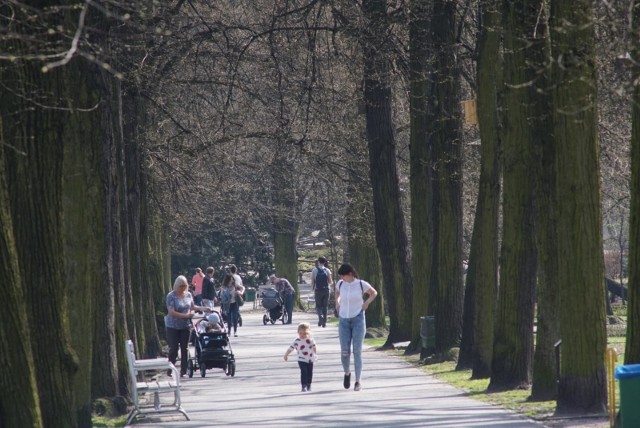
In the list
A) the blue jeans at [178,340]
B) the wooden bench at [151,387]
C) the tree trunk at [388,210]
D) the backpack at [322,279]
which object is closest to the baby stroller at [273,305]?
the backpack at [322,279]

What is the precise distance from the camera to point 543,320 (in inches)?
650

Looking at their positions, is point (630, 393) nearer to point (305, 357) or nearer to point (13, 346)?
point (13, 346)

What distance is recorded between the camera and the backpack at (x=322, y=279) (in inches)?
1531

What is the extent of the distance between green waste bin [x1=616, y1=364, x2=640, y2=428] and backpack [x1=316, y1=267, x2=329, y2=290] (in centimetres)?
2761

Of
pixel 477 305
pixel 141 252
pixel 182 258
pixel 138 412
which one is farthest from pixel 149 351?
pixel 182 258

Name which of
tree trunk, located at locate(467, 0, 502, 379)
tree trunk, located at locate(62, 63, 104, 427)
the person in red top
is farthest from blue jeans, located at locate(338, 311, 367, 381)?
the person in red top

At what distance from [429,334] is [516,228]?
746 cm

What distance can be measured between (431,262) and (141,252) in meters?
5.98

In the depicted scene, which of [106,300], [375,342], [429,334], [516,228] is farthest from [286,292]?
[106,300]

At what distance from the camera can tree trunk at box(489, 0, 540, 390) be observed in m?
16.9

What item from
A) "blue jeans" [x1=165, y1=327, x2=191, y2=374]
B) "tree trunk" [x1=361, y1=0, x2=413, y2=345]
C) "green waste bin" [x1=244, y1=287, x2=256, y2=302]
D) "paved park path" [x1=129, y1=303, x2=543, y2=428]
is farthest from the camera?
"green waste bin" [x1=244, y1=287, x2=256, y2=302]

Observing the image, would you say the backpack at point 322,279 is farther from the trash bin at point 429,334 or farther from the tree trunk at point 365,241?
the trash bin at point 429,334

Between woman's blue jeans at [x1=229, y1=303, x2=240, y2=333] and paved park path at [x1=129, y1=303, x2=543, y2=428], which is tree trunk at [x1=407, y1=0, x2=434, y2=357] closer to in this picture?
paved park path at [x1=129, y1=303, x2=543, y2=428]

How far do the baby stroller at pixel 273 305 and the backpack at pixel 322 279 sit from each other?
16.4 ft
